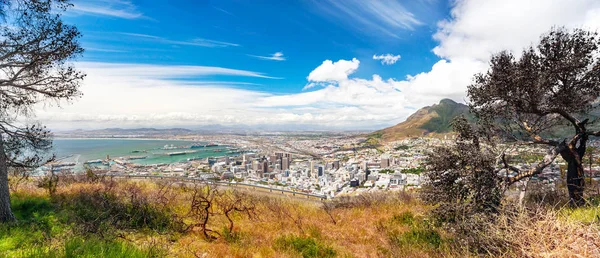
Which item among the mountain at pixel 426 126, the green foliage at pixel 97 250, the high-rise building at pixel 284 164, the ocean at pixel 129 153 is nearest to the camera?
the green foliage at pixel 97 250

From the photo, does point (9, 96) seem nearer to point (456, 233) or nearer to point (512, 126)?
point (456, 233)

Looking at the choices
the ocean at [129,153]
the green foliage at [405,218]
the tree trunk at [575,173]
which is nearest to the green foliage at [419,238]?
the green foliage at [405,218]

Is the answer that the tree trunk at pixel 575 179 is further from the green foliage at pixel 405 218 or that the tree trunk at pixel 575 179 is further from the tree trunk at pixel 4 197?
the tree trunk at pixel 4 197

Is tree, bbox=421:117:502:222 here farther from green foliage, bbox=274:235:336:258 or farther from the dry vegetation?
green foliage, bbox=274:235:336:258

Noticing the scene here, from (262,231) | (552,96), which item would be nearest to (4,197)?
(262,231)

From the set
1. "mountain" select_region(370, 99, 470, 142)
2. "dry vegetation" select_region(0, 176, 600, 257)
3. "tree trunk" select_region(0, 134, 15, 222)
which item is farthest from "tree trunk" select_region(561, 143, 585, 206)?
"mountain" select_region(370, 99, 470, 142)

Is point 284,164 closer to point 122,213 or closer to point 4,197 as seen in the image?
point 122,213
